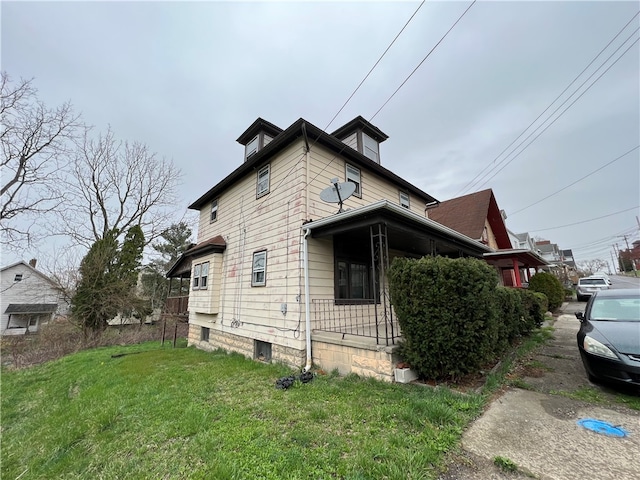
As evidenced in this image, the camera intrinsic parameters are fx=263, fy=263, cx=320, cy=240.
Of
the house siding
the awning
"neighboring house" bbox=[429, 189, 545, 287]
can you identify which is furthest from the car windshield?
the awning

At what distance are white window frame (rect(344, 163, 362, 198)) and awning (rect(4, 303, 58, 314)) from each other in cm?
3065

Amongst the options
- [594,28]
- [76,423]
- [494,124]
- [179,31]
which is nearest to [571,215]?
[494,124]

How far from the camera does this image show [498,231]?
54.7 ft

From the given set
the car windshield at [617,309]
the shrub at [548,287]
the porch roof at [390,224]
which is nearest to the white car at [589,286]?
the shrub at [548,287]

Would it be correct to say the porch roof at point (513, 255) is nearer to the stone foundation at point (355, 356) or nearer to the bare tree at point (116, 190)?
the stone foundation at point (355, 356)

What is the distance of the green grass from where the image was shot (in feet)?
7.98

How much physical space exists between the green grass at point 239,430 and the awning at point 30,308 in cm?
2763

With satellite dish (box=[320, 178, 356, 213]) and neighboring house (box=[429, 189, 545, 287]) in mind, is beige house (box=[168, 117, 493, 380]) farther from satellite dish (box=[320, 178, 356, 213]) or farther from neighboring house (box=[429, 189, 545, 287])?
neighboring house (box=[429, 189, 545, 287])

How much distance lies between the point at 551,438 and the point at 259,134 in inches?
400

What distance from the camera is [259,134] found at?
9625 mm

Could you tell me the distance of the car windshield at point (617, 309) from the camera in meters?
4.24

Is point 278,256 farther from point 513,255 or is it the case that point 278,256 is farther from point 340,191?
point 513,255

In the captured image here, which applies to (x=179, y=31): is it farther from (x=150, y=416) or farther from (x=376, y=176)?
(x=150, y=416)

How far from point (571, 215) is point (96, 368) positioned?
35641 mm
